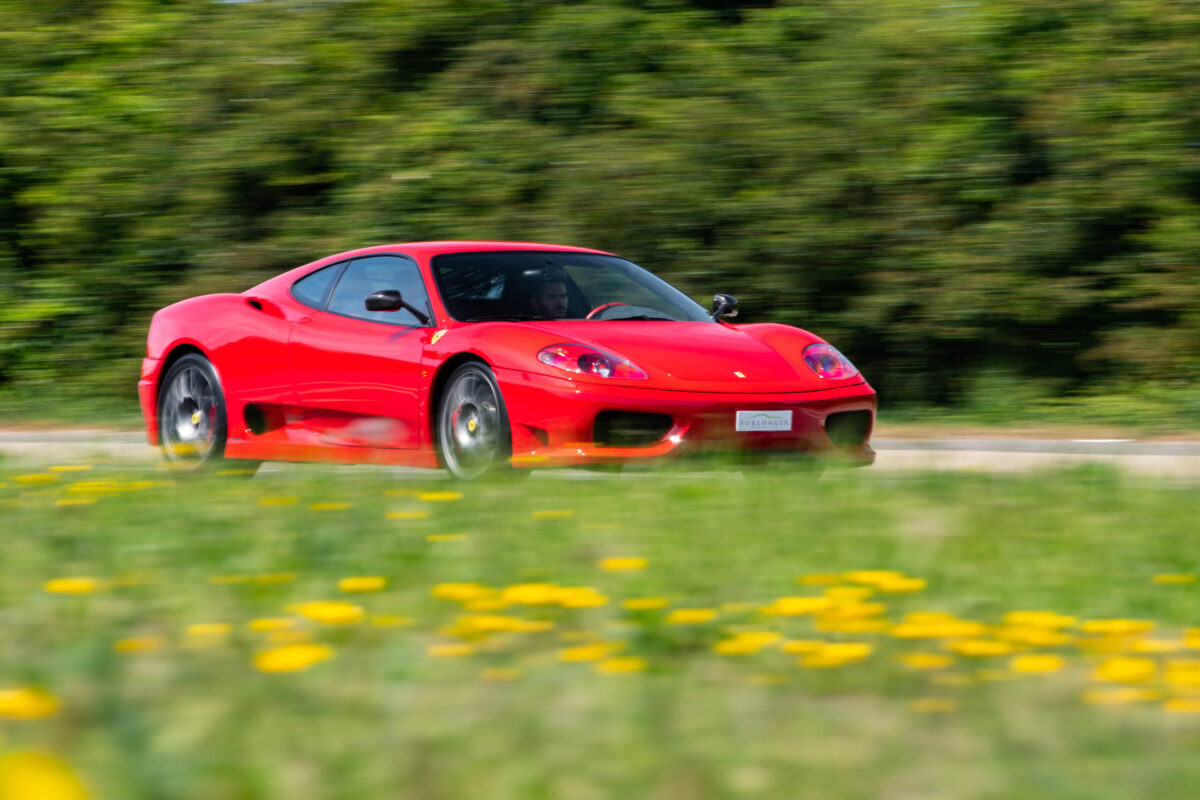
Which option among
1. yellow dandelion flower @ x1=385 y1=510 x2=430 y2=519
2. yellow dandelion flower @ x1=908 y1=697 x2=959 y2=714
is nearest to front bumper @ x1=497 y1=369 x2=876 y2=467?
yellow dandelion flower @ x1=385 y1=510 x2=430 y2=519

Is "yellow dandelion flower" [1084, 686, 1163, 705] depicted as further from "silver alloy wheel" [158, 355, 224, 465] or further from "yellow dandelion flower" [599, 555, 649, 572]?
"silver alloy wheel" [158, 355, 224, 465]

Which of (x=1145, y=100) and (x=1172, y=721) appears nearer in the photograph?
(x=1172, y=721)

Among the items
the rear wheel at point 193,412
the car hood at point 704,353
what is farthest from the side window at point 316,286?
the car hood at point 704,353

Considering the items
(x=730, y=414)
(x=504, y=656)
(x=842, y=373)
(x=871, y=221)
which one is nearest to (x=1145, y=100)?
(x=871, y=221)

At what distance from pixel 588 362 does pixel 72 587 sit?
123 inches

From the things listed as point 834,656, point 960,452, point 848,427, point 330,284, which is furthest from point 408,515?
point 960,452

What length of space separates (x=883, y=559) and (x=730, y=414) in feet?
7.97

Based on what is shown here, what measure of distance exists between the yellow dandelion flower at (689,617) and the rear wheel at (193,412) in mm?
4653

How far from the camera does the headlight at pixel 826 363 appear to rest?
702 centimetres

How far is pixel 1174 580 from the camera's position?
3.85 meters

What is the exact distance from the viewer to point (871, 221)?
11414 millimetres

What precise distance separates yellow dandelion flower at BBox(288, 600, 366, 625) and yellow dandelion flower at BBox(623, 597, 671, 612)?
61 cm

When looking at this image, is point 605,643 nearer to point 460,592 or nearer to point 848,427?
point 460,592

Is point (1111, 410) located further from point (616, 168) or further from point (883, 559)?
point (883, 559)
